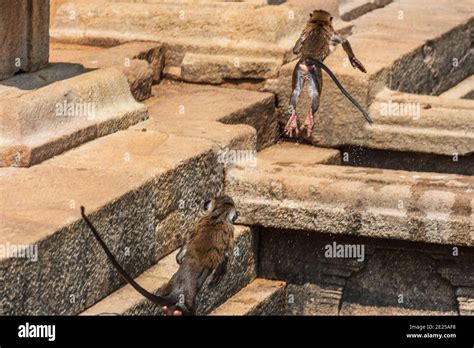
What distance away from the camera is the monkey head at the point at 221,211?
26.3 feet

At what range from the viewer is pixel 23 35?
9.09 m

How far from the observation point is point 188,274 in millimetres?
7621

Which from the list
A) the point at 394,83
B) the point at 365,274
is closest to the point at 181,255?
the point at 365,274

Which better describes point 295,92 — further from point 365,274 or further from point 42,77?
point 42,77

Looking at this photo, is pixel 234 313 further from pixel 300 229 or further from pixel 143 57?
pixel 143 57

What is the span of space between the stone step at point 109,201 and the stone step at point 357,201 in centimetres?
23

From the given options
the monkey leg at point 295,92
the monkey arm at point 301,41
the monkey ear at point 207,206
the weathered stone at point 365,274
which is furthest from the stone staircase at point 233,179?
the monkey arm at point 301,41

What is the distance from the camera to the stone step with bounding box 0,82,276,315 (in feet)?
23.7

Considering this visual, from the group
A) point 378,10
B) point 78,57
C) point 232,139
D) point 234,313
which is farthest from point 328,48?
point 378,10

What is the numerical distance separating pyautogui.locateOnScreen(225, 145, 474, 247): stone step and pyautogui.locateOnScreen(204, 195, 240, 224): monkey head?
882 millimetres

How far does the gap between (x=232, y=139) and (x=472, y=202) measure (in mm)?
1433
